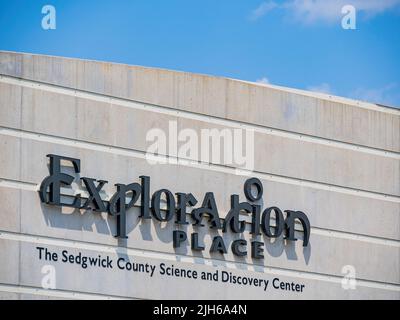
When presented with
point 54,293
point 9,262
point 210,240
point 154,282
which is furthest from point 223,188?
point 9,262

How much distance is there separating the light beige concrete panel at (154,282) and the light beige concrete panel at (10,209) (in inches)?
20.3

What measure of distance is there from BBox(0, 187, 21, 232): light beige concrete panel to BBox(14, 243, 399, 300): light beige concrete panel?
0.52 metres

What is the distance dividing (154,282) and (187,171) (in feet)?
8.96

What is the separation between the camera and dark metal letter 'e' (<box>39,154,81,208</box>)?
28359 mm

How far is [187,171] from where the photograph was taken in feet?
101

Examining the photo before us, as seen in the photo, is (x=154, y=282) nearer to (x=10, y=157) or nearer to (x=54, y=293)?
(x=54, y=293)

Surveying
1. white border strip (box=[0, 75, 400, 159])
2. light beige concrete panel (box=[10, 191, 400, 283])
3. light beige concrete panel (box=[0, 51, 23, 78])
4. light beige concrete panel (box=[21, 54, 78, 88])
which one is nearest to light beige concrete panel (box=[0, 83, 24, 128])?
white border strip (box=[0, 75, 400, 159])

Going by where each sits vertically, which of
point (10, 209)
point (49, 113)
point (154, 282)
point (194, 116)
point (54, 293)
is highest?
point (194, 116)

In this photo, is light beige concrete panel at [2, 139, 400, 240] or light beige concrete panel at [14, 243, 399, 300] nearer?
light beige concrete panel at [14, 243, 399, 300]

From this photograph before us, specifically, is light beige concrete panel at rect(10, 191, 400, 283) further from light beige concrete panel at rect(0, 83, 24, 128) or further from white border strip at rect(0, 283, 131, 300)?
light beige concrete panel at rect(0, 83, 24, 128)
